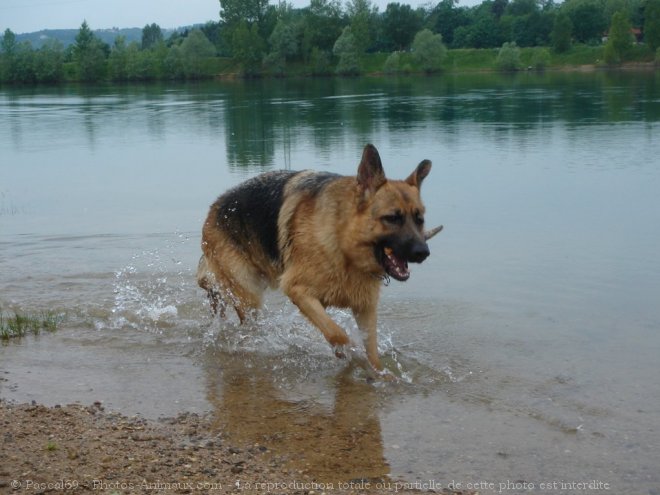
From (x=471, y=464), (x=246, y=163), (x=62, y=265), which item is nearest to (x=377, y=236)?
(x=471, y=464)

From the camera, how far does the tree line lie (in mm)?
117562

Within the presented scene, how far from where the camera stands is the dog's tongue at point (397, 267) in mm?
7684

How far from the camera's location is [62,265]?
42.3ft

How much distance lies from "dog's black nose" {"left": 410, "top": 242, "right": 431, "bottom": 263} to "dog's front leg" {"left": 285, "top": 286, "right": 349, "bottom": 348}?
1234 mm

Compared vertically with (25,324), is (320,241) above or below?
above

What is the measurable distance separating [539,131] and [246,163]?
34.6 feet

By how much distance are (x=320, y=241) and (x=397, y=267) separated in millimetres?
875

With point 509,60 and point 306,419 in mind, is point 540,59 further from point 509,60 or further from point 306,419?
point 306,419

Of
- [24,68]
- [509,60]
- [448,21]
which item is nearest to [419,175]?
[509,60]

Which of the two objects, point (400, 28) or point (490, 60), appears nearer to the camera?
point (490, 60)

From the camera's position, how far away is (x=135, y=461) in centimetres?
596

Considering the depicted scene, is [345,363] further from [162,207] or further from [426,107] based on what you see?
[426,107]

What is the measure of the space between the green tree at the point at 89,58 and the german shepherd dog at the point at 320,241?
119898 millimetres

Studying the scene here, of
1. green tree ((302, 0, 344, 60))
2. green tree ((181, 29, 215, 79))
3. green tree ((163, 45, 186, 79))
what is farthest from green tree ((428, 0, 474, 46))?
green tree ((163, 45, 186, 79))
